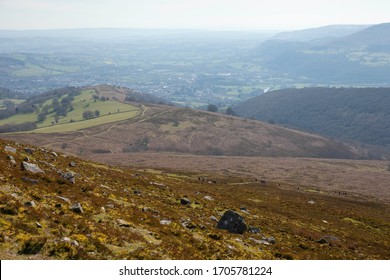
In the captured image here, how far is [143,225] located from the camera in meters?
25.3

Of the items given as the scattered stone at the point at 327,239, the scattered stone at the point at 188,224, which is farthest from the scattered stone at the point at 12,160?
the scattered stone at the point at 327,239

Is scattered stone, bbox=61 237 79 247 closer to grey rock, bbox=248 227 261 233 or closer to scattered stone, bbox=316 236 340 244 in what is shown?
grey rock, bbox=248 227 261 233

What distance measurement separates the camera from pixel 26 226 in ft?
62.5

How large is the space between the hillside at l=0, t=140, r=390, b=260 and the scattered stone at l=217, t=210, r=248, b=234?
4.8 inches

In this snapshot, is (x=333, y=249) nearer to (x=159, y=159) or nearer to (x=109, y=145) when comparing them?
(x=159, y=159)

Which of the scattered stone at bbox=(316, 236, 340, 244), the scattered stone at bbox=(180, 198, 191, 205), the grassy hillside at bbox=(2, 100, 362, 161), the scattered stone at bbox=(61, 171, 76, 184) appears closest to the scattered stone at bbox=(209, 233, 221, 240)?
the scattered stone at bbox=(180, 198, 191, 205)

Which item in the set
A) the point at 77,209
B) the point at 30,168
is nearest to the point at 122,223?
the point at 77,209

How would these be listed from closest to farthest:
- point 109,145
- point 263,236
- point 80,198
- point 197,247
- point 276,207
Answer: point 197,247
point 80,198
point 263,236
point 276,207
point 109,145

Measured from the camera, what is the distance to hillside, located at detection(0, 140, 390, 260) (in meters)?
18.9

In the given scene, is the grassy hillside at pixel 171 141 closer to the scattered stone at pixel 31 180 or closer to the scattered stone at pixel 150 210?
the scattered stone at pixel 150 210

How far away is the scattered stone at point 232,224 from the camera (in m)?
30.9

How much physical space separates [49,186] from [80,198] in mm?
2763

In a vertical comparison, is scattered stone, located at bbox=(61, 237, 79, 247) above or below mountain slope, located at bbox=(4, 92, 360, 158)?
above
